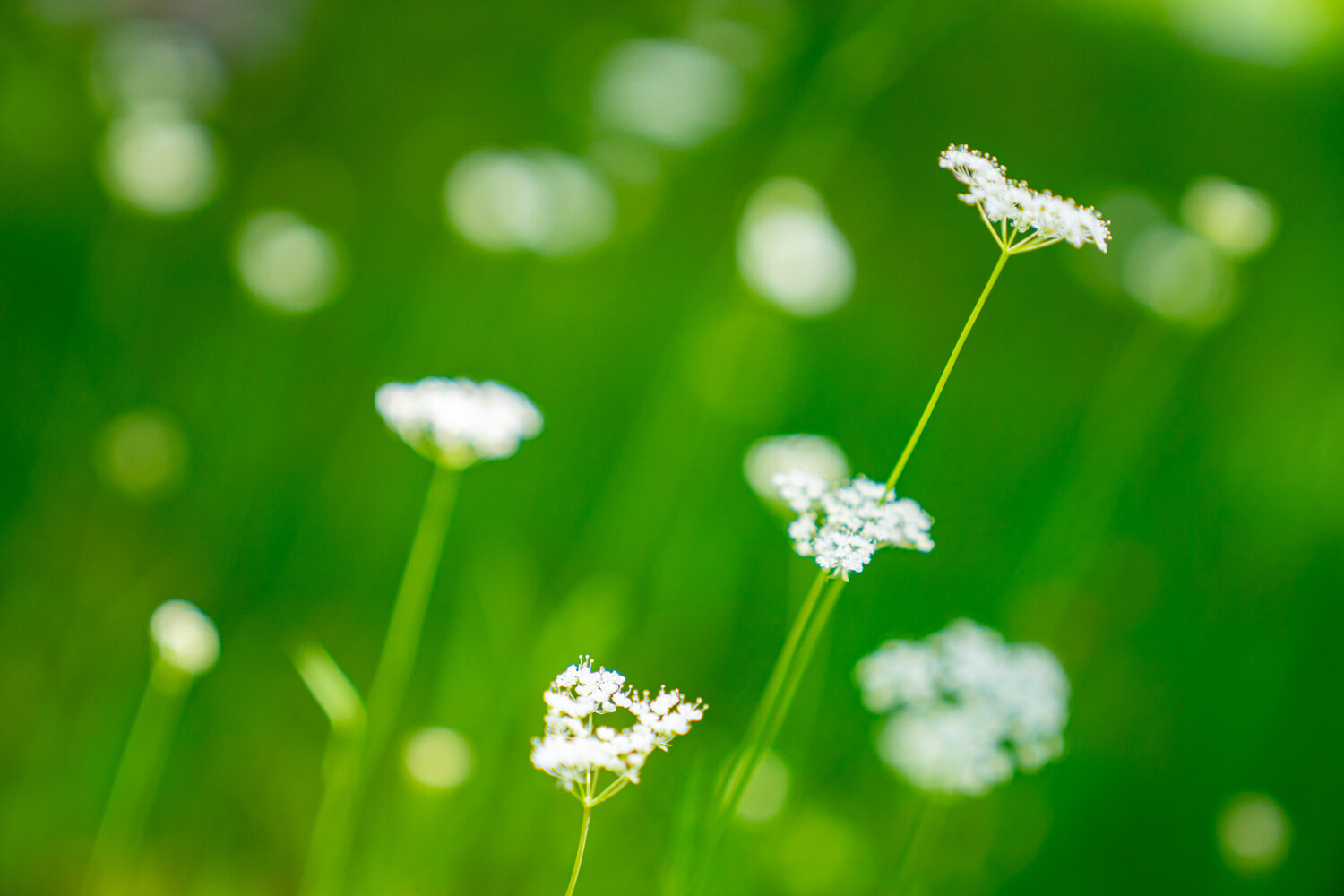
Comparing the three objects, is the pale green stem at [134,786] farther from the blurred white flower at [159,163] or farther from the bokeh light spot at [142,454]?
the blurred white flower at [159,163]

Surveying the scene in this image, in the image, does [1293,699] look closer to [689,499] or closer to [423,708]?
[689,499]

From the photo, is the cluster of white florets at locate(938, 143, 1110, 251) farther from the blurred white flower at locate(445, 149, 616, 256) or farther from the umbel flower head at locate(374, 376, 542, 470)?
the blurred white flower at locate(445, 149, 616, 256)

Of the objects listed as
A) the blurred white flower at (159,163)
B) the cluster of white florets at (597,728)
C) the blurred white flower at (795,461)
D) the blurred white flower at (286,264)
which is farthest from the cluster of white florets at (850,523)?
the blurred white flower at (159,163)

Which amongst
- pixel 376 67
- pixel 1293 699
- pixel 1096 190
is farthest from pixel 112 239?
pixel 1293 699

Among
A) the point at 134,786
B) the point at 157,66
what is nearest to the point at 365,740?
the point at 134,786

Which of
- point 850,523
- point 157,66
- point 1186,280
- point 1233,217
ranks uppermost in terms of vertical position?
point 157,66

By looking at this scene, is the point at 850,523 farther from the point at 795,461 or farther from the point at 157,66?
the point at 157,66

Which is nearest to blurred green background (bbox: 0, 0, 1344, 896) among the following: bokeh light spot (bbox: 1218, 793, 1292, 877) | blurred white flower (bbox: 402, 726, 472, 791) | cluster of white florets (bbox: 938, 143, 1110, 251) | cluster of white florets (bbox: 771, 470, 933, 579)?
bokeh light spot (bbox: 1218, 793, 1292, 877)
